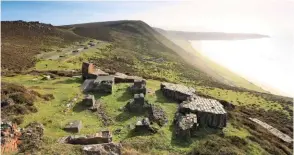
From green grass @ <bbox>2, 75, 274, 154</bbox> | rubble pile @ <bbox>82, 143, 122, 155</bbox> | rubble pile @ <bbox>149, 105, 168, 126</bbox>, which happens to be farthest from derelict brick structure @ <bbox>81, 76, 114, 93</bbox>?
rubble pile @ <bbox>82, 143, 122, 155</bbox>

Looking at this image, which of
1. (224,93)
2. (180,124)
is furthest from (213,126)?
(224,93)

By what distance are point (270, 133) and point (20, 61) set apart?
39.9m

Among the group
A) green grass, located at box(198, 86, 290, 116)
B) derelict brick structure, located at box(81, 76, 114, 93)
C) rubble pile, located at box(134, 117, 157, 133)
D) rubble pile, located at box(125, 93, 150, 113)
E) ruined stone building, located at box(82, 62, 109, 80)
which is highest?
ruined stone building, located at box(82, 62, 109, 80)

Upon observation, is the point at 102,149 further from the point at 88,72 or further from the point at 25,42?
the point at 25,42

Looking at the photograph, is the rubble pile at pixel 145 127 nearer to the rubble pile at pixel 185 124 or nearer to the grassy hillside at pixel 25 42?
the rubble pile at pixel 185 124

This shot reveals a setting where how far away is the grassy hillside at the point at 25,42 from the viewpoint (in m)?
51.6

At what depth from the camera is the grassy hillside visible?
51575 mm

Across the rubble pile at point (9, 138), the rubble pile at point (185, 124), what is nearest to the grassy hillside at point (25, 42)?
the rubble pile at point (9, 138)

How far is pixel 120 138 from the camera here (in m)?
20.9

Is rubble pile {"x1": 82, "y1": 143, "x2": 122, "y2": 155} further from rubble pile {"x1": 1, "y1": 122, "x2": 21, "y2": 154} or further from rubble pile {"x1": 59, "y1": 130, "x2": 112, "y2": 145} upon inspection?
rubble pile {"x1": 1, "y1": 122, "x2": 21, "y2": 154}

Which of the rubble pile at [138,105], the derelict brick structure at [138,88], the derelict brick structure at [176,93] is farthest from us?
the derelict brick structure at [138,88]

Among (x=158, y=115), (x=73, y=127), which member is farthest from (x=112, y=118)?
(x=73, y=127)

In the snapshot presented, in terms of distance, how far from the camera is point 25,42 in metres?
74.8

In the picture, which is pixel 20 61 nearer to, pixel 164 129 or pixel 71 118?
pixel 71 118
